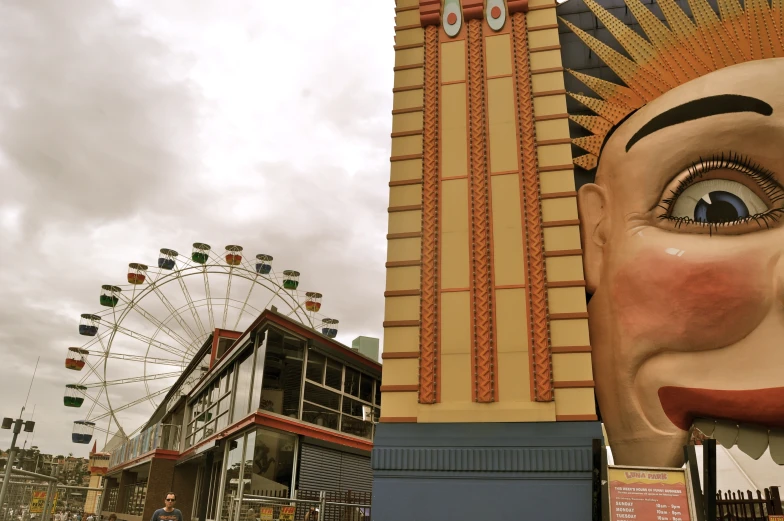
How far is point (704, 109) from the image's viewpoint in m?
8.25

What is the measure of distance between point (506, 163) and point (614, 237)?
6.67 feet

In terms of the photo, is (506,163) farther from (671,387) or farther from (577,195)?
(671,387)

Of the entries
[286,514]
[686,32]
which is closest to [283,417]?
[286,514]

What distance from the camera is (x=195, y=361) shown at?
2934 centimetres

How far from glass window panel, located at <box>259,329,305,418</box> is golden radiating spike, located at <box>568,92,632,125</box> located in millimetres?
9472

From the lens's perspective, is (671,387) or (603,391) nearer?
(671,387)

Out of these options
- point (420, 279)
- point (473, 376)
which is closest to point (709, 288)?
point (473, 376)

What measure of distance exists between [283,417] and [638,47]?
36.6 ft

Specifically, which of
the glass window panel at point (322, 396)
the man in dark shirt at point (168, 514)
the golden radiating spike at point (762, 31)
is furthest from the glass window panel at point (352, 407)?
the golden radiating spike at point (762, 31)

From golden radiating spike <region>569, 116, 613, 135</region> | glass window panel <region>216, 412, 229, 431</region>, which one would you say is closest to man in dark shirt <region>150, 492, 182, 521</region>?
glass window panel <region>216, 412, 229, 431</region>

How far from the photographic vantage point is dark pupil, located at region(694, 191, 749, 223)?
7.95 metres

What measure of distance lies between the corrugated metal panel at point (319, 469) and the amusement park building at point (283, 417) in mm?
Result: 25

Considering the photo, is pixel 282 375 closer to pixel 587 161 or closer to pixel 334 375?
pixel 334 375

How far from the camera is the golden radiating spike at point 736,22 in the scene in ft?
28.4
